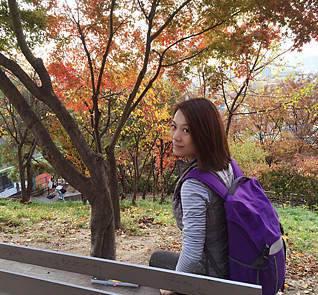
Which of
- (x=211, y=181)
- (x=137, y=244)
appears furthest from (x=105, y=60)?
(x=211, y=181)

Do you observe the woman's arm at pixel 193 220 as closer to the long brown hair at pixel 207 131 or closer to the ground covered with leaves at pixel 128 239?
the long brown hair at pixel 207 131

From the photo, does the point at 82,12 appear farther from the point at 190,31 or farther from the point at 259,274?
the point at 259,274

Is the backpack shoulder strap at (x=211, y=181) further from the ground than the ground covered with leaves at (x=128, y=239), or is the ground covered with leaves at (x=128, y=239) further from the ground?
the backpack shoulder strap at (x=211, y=181)

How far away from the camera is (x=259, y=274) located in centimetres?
128

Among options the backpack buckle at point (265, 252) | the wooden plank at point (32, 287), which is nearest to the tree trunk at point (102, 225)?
the wooden plank at point (32, 287)

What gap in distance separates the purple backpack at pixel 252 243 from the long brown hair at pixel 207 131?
0.58 ft

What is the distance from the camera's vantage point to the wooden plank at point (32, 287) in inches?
46.8

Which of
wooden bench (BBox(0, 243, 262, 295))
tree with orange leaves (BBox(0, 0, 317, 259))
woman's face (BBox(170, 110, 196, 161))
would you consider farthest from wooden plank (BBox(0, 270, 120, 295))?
tree with orange leaves (BBox(0, 0, 317, 259))

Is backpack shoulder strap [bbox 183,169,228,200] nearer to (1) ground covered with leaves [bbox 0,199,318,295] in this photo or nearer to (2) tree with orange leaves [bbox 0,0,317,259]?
(2) tree with orange leaves [bbox 0,0,317,259]

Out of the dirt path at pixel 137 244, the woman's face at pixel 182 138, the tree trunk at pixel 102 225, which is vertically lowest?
the dirt path at pixel 137 244

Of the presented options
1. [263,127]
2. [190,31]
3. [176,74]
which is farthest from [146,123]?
[263,127]

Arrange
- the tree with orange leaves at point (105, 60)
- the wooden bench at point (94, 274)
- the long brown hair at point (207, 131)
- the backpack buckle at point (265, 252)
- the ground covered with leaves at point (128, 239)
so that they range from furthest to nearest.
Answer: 1. the ground covered with leaves at point (128, 239)
2. the tree with orange leaves at point (105, 60)
3. the long brown hair at point (207, 131)
4. the backpack buckle at point (265, 252)
5. the wooden bench at point (94, 274)

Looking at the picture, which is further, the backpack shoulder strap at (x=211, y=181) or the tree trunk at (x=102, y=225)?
the tree trunk at (x=102, y=225)

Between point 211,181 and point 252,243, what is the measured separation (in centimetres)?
33
